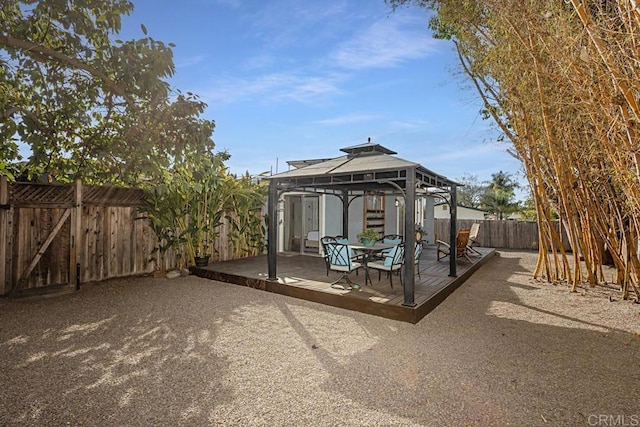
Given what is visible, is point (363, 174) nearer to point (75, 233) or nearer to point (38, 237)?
point (75, 233)

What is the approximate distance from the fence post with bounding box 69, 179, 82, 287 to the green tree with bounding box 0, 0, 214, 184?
0.63 meters

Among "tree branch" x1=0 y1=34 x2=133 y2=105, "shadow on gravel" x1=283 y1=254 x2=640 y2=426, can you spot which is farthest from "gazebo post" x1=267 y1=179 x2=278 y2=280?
"tree branch" x1=0 y1=34 x2=133 y2=105

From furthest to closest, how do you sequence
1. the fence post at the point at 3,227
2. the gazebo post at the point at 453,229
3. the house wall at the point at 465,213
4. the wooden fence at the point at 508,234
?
1. the house wall at the point at 465,213
2. the wooden fence at the point at 508,234
3. the gazebo post at the point at 453,229
4. the fence post at the point at 3,227

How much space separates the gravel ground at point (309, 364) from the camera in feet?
7.45

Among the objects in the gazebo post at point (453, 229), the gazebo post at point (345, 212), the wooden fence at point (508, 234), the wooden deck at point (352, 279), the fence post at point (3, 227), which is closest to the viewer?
the wooden deck at point (352, 279)

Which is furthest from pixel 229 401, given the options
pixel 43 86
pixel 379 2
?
pixel 379 2

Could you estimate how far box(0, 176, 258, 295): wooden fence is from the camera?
5.07m

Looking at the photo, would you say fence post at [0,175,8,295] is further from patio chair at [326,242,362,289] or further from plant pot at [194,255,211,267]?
patio chair at [326,242,362,289]

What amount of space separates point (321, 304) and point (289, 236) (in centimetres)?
551

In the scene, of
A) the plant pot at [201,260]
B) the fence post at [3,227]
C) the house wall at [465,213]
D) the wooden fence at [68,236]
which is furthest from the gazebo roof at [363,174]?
the house wall at [465,213]

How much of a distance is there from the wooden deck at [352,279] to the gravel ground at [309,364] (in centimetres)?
21

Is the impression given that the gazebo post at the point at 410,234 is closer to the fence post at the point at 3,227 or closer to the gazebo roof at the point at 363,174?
the gazebo roof at the point at 363,174

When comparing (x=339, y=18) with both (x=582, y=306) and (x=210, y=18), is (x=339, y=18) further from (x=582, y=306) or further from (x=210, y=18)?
(x=582, y=306)

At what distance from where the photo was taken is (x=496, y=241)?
14.1 m
